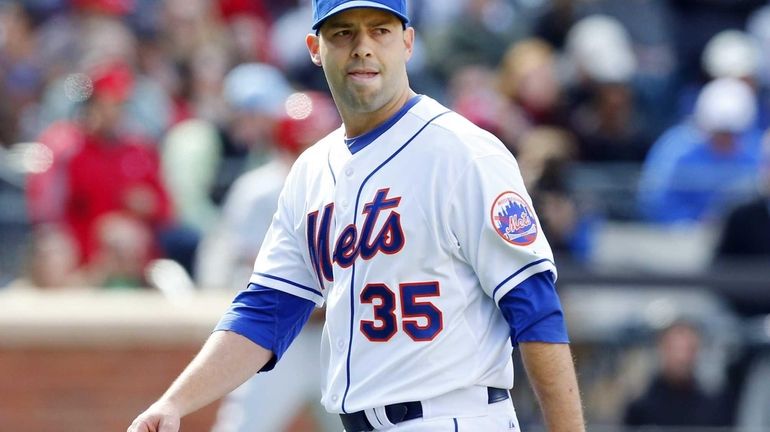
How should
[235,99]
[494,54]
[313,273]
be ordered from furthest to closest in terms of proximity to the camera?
[494,54], [235,99], [313,273]

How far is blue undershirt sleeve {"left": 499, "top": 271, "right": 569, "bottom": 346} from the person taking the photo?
11.1 ft

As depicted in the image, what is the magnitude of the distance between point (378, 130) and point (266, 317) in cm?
59

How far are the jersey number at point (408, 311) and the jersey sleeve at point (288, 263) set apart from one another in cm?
38

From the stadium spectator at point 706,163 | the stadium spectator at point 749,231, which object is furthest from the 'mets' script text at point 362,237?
the stadium spectator at point 706,163

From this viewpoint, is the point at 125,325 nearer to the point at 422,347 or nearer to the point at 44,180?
the point at 44,180

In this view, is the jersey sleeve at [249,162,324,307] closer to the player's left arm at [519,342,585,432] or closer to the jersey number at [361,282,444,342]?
the jersey number at [361,282,444,342]

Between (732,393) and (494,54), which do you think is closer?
(732,393)

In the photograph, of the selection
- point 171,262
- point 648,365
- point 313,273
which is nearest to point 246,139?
point 171,262

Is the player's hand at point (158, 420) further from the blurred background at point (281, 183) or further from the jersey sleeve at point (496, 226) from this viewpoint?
the blurred background at point (281, 183)

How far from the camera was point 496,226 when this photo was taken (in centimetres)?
344

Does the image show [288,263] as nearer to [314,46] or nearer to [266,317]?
[266,317]

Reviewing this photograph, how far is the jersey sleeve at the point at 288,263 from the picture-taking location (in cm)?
394

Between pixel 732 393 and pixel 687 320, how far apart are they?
0.51 metres

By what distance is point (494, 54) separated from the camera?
430 inches
